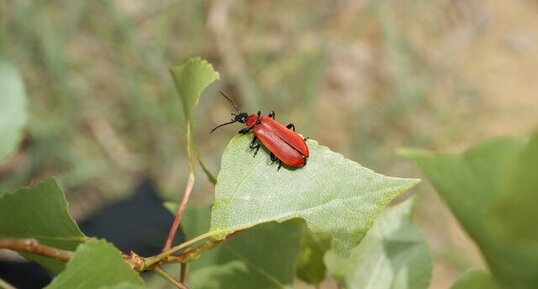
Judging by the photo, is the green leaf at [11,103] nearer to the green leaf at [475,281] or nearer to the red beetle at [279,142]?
the red beetle at [279,142]

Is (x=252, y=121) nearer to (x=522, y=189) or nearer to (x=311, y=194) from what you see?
(x=311, y=194)

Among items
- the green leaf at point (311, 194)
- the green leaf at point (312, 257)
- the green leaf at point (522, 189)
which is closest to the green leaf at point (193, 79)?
the green leaf at point (311, 194)

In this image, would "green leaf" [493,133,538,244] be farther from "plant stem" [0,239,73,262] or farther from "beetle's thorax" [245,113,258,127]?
"beetle's thorax" [245,113,258,127]

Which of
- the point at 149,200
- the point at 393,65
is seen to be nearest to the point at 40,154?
Result: the point at 149,200

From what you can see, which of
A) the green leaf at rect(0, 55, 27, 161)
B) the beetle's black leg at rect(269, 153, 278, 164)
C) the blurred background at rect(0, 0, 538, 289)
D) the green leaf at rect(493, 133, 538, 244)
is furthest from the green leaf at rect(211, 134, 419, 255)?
the blurred background at rect(0, 0, 538, 289)

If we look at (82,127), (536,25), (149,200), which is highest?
(536,25)

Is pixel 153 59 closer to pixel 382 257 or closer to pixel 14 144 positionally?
pixel 14 144
